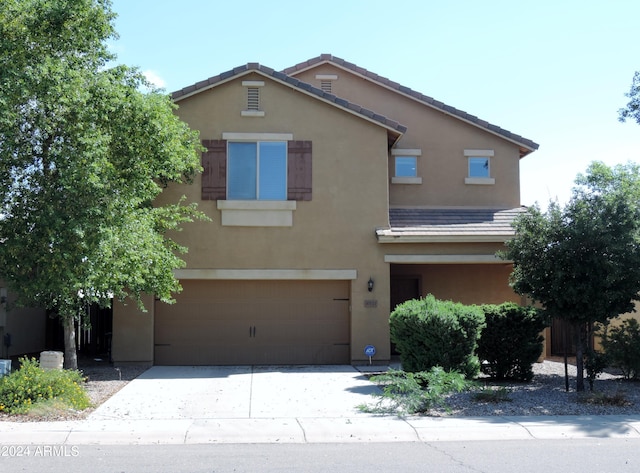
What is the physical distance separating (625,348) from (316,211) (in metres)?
7.68

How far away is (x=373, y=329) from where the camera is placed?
1717cm

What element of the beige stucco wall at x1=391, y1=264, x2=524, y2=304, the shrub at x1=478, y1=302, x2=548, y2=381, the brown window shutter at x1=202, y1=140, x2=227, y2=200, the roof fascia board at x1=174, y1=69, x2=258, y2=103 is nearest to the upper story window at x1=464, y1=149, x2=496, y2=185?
the beige stucco wall at x1=391, y1=264, x2=524, y2=304

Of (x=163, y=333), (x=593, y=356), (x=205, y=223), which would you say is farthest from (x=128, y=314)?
(x=593, y=356)

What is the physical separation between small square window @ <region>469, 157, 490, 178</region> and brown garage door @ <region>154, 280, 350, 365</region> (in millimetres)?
5678

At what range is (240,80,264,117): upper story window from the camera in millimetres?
17312

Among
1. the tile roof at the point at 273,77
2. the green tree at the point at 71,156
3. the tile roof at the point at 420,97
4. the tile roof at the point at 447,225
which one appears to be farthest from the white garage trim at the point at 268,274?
the tile roof at the point at 420,97

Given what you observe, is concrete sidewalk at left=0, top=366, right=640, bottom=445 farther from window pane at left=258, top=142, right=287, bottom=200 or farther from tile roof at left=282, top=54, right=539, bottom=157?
tile roof at left=282, top=54, right=539, bottom=157

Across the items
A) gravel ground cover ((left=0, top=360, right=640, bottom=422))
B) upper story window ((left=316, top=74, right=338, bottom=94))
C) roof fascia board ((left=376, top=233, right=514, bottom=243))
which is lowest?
gravel ground cover ((left=0, top=360, right=640, bottom=422))

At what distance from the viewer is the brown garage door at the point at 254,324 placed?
56.6 ft

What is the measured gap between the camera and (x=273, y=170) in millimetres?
17312

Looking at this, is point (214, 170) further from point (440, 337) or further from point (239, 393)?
point (440, 337)

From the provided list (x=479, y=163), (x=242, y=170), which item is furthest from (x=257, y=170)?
(x=479, y=163)

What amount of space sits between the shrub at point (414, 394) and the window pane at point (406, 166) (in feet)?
29.6

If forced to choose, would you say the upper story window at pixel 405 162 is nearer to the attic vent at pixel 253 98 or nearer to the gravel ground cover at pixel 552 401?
the attic vent at pixel 253 98
